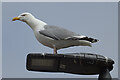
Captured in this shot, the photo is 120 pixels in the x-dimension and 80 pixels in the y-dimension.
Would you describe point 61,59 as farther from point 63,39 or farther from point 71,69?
point 63,39

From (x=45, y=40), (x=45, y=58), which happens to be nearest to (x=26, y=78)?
(x=45, y=40)

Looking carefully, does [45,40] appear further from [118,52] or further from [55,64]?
[118,52]

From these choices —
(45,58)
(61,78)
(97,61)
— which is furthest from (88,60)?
(61,78)

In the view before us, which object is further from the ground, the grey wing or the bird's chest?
the grey wing

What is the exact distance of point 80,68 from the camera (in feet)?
2.88

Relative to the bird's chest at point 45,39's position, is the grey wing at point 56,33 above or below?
above

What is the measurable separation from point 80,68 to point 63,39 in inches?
8.4

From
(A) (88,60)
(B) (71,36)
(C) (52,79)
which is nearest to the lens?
(A) (88,60)

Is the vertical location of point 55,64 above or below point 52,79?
above

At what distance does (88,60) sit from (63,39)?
218mm

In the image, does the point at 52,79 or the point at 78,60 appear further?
the point at 52,79

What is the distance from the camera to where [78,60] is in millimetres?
871

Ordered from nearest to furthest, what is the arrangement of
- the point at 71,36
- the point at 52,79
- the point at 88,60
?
the point at 88,60 < the point at 71,36 < the point at 52,79

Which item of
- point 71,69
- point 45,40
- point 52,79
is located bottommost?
point 52,79
